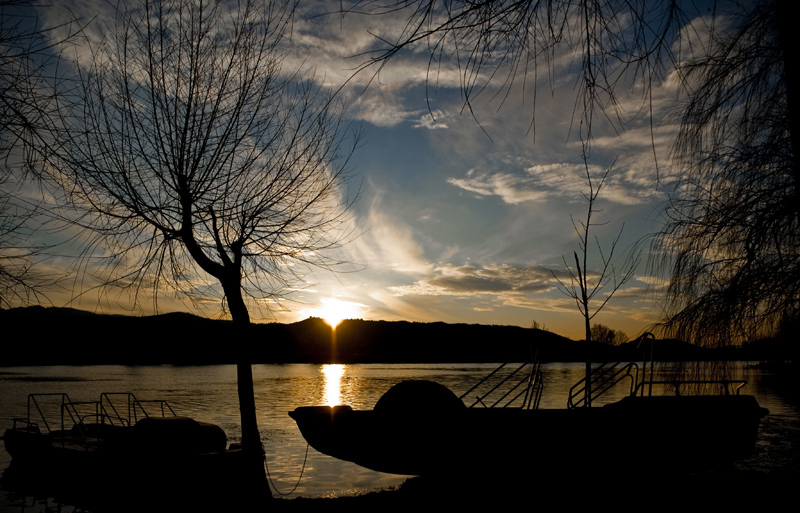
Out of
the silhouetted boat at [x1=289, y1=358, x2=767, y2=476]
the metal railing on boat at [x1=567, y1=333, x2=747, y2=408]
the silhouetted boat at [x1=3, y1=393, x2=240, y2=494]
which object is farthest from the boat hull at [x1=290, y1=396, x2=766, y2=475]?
the silhouetted boat at [x1=3, y1=393, x2=240, y2=494]

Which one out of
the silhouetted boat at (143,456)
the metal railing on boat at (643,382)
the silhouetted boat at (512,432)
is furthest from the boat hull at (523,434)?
the silhouetted boat at (143,456)

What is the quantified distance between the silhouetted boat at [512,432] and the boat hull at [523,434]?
0.02 meters

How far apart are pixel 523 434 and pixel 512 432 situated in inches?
8.7

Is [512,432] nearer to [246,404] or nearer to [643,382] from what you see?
[643,382]

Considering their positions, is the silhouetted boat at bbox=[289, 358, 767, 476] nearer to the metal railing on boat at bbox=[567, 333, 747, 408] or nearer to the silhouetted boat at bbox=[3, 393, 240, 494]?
the metal railing on boat at bbox=[567, 333, 747, 408]

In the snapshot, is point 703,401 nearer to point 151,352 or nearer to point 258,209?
point 258,209

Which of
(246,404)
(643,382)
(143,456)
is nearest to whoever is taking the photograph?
(643,382)

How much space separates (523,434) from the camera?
10031 millimetres

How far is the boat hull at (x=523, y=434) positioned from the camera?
10008 millimetres

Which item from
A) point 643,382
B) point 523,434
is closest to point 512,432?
point 523,434

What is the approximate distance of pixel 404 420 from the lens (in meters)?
10.1

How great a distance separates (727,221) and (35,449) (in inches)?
897

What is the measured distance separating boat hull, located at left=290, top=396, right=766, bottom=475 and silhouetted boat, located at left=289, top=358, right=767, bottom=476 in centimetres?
2

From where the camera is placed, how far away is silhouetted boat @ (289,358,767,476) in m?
10.0
